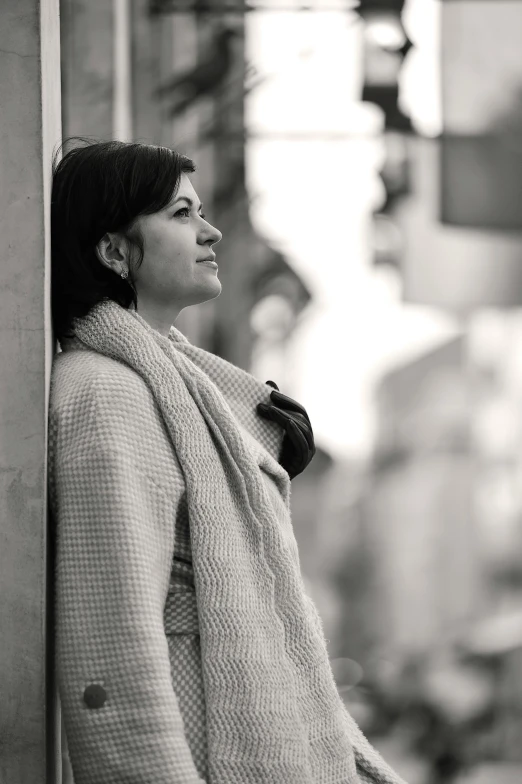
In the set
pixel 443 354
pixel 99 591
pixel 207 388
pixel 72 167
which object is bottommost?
pixel 443 354

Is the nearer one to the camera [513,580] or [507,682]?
[507,682]

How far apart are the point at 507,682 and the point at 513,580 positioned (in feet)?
3.96

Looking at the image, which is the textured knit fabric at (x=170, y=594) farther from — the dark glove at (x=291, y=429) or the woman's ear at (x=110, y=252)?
the dark glove at (x=291, y=429)

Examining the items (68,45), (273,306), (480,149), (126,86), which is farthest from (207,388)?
(273,306)

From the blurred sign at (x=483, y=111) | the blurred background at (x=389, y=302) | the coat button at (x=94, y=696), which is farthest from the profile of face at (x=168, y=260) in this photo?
the blurred sign at (x=483, y=111)

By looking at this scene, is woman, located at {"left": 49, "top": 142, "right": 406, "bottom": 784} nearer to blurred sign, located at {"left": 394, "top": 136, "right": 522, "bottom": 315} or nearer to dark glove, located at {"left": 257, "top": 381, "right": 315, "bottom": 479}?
dark glove, located at {"left": 257, "top": 381, "right": 315, "bottom": 479}

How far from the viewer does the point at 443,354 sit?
8.84 metres

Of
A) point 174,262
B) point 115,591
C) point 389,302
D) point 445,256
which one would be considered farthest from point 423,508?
point 115,591

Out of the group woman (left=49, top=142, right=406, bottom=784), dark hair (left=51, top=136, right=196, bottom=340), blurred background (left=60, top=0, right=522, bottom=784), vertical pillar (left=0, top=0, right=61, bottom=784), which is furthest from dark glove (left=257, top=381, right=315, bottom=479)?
blurred background (left=60, top=0, right=522, bottom=784)

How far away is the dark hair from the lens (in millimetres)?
1904

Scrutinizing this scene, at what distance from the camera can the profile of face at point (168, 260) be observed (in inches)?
76.2

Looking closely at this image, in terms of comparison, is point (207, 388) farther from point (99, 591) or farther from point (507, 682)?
point (507, 682)

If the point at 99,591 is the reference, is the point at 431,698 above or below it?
below

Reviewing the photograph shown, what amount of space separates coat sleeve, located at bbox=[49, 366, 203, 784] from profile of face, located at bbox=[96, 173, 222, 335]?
27 centimetres
